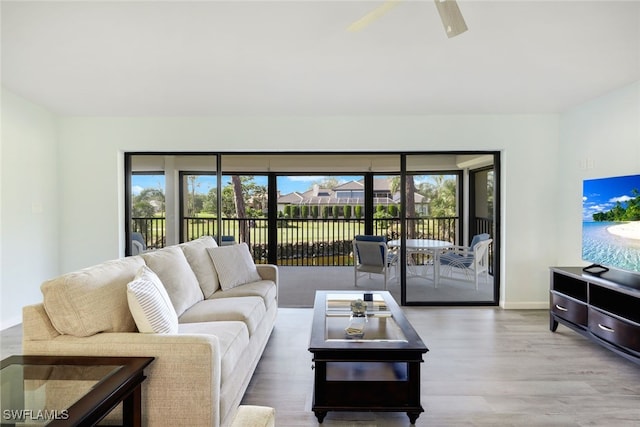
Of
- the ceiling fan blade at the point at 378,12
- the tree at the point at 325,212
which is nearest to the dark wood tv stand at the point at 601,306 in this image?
the ceiling fan blade at the point at 378,12

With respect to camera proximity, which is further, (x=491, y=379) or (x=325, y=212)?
(x=325, y=212)

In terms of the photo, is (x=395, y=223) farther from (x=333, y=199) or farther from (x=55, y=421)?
(x=55, y=421)

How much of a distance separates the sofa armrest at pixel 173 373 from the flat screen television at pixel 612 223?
3.35 meters

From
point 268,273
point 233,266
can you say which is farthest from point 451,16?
point 268,273

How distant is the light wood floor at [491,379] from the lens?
2.14 meters

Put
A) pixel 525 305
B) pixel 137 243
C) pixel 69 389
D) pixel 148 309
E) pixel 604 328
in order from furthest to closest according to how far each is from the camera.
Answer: pixel 137 243
pixel 525 305
pixel 604 328
pixel 148 309
pixel 69 389

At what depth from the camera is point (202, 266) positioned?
3.15 metres

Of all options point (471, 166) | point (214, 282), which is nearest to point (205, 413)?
point (214, 282)

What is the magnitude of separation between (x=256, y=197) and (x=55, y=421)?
21.0 ft

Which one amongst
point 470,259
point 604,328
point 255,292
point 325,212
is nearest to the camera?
point 604,328

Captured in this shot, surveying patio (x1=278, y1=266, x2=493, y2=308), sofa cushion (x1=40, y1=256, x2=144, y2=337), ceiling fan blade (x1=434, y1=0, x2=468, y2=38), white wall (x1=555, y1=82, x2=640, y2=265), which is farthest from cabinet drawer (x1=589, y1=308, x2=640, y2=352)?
sofa cushion (x1=40, y1=256, x2=144, y2=337)

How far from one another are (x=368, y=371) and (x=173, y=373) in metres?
1.25

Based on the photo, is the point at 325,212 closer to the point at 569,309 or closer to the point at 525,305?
the point at 525,305

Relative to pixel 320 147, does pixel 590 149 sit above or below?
below
